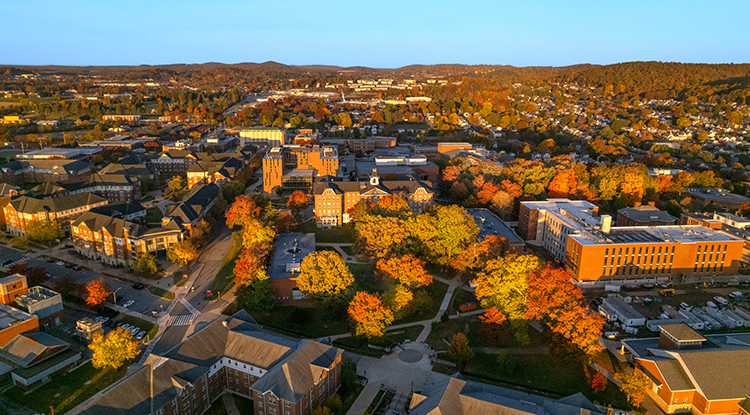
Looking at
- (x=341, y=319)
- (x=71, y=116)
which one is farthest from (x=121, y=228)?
(x=71, y=116)

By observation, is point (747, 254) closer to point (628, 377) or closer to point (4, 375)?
point (628, 377)

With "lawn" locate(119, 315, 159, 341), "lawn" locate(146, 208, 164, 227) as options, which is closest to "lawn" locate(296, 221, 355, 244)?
"lawn" locate(146, 208, 164, 227)

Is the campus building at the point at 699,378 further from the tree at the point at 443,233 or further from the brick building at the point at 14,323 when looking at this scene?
the brick building at the point at 14,323

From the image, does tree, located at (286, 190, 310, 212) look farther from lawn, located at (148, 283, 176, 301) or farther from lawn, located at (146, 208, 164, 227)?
lawn, located at (148, 283, 176, 301)

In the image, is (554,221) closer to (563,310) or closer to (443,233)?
(443,233)

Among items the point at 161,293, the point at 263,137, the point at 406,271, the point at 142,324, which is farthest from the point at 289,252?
the point at 263,137

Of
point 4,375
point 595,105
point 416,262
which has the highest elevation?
point 595,105

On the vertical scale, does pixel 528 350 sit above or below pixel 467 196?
below

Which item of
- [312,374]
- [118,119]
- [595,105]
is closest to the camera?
[312,374]
